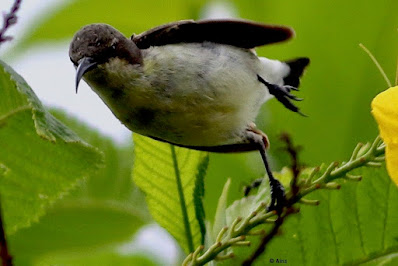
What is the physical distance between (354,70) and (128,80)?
3.04ft

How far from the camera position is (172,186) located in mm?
2234

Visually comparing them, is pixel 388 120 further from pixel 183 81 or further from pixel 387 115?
pixel 183 81

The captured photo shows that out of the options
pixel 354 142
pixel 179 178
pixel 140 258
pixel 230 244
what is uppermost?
pixel 230 244

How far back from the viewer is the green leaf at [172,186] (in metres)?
2.13

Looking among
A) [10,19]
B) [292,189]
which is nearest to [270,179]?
[292,189]

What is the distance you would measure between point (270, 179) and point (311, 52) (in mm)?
1309

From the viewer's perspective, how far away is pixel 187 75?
3.34m

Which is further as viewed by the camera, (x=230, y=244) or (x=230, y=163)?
(x=230, y=163)

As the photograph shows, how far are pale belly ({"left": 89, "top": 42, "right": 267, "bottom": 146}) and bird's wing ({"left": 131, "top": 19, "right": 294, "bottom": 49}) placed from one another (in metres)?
0.09

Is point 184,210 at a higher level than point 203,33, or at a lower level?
higher

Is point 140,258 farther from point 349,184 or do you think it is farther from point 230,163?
point 349,184

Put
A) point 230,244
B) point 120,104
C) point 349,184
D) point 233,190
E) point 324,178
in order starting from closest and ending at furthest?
1. point 230,244
2. point 324,178
3. point 349,184
4. point 233,190
5. point 120,104

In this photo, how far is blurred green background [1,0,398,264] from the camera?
10.1 ft

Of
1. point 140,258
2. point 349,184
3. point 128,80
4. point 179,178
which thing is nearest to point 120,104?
point 128,80
